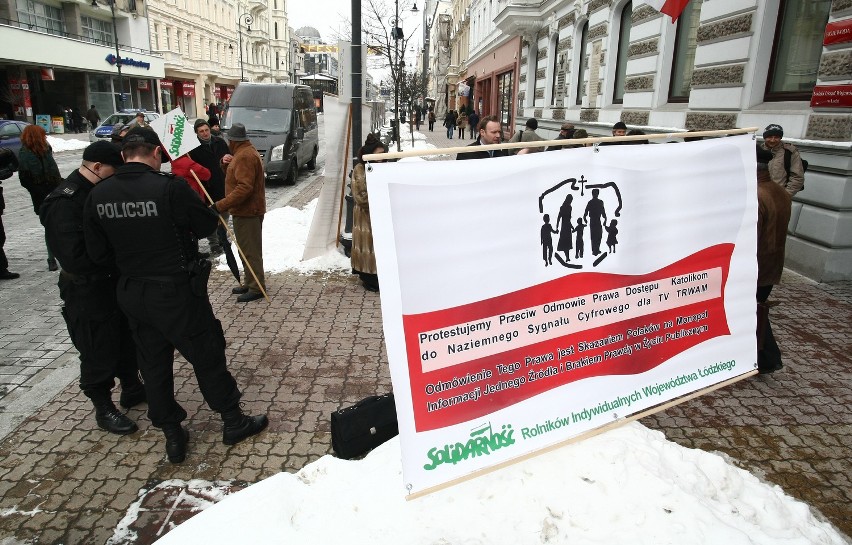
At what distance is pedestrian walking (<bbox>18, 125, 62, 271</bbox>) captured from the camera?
671 cm

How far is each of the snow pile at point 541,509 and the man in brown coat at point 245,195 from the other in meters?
3.60

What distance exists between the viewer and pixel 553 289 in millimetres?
2594

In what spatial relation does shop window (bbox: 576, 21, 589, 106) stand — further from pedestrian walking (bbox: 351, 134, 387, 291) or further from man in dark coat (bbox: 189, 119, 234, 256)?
man in dark coat (bbox: 189, 119, 234, 256)

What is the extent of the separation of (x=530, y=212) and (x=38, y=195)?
723cm

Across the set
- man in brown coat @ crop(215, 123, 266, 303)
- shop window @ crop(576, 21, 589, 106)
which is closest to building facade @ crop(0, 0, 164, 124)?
shop window @ crop(576, 21, 589, 106)

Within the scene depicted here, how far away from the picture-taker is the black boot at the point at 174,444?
134 inches

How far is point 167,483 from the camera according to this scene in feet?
10.6

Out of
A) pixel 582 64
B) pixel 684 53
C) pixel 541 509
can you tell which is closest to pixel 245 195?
pixel 541 509

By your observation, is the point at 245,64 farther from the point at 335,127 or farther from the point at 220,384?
the point at 220,384

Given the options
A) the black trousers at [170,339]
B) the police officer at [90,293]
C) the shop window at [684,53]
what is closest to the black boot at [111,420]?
the police officer at [90,293]

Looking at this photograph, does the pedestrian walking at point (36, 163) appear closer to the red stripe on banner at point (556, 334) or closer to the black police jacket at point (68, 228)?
the black police jacket at point (68, 228)

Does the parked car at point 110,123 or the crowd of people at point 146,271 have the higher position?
the parked car at point 110,123

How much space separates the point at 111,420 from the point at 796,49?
9.23 m

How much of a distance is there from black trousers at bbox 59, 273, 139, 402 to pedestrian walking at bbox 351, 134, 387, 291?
9.77 feet
